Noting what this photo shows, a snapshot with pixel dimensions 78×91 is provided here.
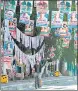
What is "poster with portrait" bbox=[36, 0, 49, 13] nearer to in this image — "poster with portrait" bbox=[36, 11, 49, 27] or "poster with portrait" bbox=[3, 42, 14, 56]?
"poster with portrait" bbox=[36, 11, 49, 27]

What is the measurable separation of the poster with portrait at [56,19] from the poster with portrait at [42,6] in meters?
0.10

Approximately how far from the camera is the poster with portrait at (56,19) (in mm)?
3758

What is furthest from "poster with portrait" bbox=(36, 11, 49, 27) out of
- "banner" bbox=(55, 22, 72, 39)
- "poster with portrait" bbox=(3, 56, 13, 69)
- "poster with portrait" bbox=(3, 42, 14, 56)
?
"poster with portrait" bbox=(3, 56, 13, 69)

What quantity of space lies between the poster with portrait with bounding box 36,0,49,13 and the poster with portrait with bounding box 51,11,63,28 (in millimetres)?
101

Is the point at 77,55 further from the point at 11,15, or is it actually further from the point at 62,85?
the point at 11,15

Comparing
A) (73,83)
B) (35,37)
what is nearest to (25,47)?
(35,37)

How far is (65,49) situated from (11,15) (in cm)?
69

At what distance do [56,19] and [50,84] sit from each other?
71 centimetres

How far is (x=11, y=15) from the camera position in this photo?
144 inches

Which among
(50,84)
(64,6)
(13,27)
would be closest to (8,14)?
(13,27)

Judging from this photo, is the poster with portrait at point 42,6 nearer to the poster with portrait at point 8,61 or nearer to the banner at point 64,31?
the banner at point 64,31

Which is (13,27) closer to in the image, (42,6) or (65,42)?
(42,6)

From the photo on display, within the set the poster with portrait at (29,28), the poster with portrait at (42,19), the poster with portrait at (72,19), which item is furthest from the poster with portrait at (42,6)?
the poster with portrait at (72,19)

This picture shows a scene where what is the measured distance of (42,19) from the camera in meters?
3.73
